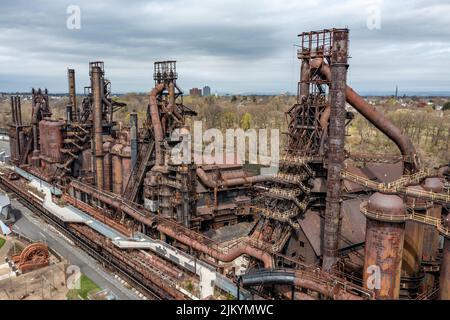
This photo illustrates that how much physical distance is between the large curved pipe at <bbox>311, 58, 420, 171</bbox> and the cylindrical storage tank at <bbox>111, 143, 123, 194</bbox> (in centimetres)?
2276

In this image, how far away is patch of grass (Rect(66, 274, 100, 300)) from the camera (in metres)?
22.2

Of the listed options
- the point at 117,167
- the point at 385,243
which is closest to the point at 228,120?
the point at 117,167

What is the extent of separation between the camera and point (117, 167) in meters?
38.6

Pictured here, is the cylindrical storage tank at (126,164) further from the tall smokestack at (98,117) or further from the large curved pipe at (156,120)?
the large curved pipe at (156,120)

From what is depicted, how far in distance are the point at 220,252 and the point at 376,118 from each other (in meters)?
12.8

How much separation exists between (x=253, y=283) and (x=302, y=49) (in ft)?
47.6

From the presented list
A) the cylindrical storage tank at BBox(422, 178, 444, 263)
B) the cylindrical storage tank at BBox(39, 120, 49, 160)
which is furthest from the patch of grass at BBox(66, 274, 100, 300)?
the cylindrical storage tank at BBox(39, 120, 49, 160)

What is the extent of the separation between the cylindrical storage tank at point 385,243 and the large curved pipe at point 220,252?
564 centimetres

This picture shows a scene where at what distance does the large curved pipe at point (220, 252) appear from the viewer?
21.2m

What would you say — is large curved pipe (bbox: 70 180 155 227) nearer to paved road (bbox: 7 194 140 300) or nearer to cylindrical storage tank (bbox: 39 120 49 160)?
paved road (bbox: 7 194 140 300)

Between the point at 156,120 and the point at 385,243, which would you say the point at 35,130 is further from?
the point at 385,243

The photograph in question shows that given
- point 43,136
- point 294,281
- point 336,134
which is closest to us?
point 294,281

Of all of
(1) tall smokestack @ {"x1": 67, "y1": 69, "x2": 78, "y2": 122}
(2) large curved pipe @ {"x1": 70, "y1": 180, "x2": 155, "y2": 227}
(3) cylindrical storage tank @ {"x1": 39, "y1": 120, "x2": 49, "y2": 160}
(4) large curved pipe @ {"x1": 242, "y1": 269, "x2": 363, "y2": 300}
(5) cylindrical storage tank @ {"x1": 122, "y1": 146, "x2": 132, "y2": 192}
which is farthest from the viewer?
(1) tall smokestack @ {"x1": 67, "y1": 69, "x2": 78, "y2": 122}
